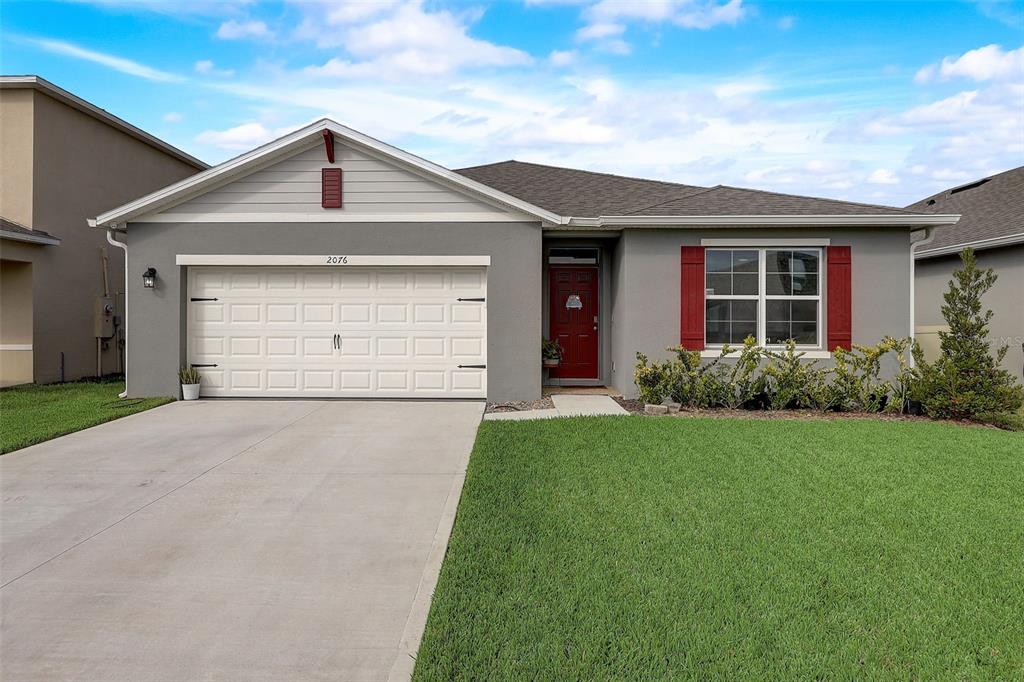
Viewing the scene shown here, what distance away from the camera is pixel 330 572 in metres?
4.00

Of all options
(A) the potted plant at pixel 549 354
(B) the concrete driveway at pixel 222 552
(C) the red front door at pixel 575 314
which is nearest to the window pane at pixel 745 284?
(C) the red front door at pixel 575 314

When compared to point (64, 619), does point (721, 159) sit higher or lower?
higher

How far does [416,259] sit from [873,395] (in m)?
7.20

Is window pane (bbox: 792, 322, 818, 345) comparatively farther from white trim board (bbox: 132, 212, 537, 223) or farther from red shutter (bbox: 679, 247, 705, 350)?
white trim board (bbox: 132, 212, 537, 223)

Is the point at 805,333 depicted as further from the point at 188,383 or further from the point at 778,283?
the point at 188,383

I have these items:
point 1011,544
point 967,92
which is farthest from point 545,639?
point 967,92

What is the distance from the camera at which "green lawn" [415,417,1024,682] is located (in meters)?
2.89

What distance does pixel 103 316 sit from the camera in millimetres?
13828

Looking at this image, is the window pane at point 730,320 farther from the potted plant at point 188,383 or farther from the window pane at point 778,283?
the potted plant at point 188,383

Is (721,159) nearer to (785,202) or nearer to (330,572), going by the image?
(785,202)

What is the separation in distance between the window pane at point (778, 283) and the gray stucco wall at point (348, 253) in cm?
366

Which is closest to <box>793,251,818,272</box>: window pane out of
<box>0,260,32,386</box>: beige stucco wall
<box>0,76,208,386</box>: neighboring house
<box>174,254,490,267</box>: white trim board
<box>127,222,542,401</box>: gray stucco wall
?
<box>127,222,542,401</box>: gray stucco wall

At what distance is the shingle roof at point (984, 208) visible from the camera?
1267 centimetres

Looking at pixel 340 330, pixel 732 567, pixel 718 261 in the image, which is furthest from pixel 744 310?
pixel 732 567
